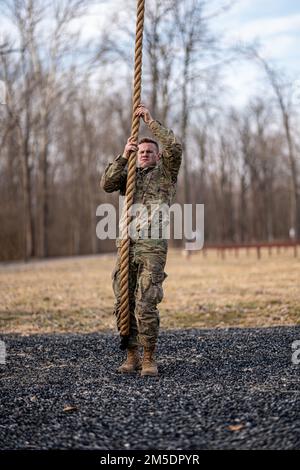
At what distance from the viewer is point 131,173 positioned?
5684mm

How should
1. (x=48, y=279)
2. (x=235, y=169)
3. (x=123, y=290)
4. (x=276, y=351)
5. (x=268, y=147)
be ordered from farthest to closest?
(x=235, y=169), (x=268, y=147), (x=48, y=279), (x=276, y=351), (x=123, y=290)

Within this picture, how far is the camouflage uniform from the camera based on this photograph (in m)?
5.52

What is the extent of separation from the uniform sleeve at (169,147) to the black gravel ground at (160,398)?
6.06 ft

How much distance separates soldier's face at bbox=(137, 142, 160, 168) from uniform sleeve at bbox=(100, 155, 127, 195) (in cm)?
16

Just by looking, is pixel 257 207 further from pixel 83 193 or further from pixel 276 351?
pixel 276 351

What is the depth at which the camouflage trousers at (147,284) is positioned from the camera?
5500 millimetres

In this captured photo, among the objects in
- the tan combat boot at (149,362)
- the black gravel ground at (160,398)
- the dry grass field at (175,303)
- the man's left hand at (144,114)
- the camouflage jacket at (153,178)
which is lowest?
the dry grass field at (175,303)

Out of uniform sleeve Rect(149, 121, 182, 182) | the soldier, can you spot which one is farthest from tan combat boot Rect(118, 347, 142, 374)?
uniform sleeve Rect(149, 121, 182, 182)

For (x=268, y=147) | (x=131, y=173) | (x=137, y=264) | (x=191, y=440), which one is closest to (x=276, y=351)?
(x=137, y=264)

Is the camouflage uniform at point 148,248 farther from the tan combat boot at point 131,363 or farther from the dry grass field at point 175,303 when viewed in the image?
the dry grass field at point 175,303

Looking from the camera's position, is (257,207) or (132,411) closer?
(132,411)

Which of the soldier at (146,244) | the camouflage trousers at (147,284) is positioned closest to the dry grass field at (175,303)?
the soldier at (146,244)

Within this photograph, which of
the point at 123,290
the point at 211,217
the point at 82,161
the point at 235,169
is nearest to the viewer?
the point at 123,290

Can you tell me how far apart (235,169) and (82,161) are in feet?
54.5
